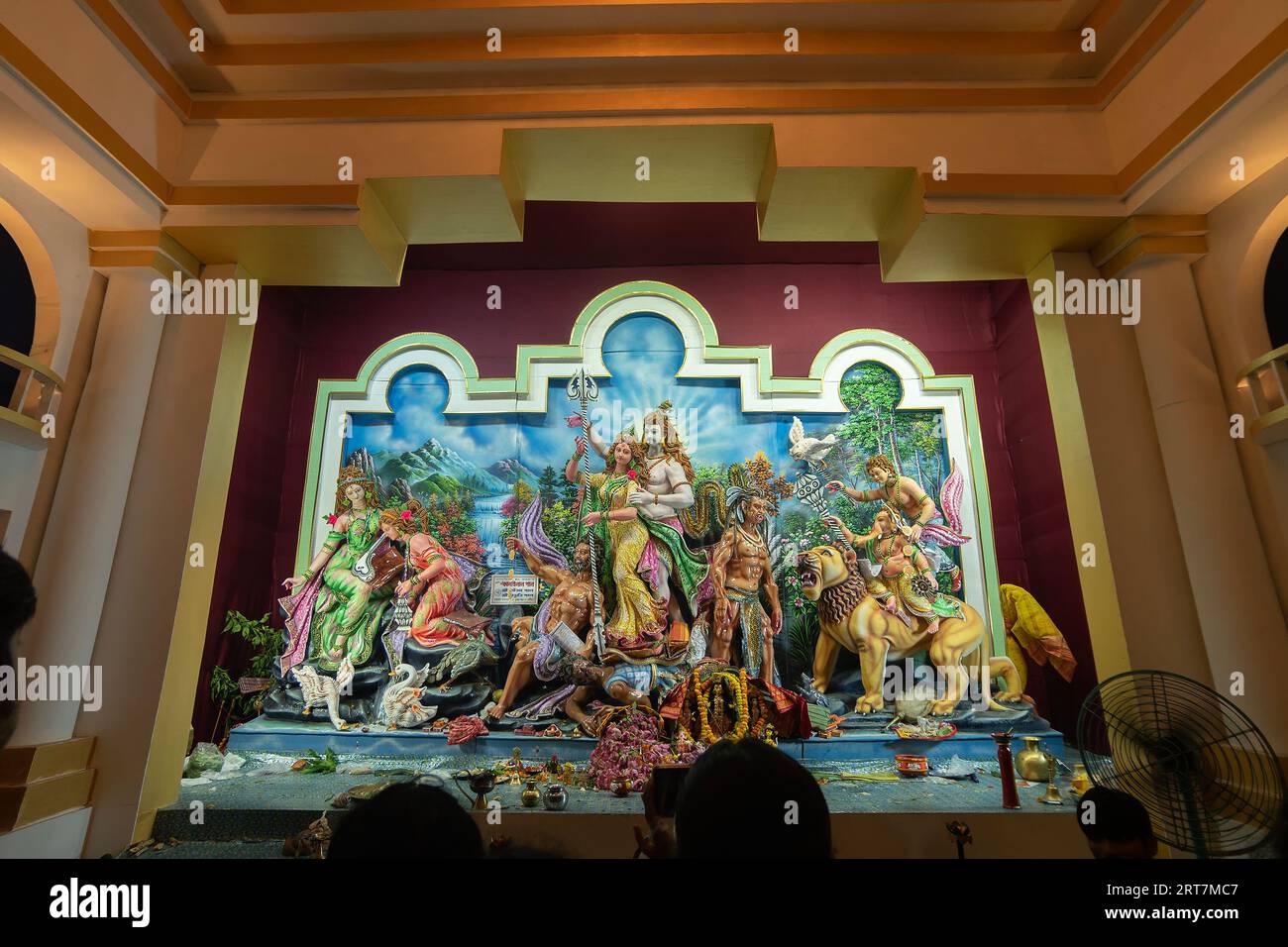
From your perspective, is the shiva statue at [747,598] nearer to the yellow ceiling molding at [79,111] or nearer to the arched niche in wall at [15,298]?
the yellow ceiling molding at [79,111]

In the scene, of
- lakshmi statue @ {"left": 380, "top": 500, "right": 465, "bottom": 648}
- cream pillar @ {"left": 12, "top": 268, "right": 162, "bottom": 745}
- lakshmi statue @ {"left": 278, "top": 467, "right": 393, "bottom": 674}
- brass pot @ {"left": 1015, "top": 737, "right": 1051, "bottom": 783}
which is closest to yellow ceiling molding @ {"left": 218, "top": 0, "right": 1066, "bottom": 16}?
cream pillar @ {"left": 12, "top": 268, "right": 162, "bottom": 745}

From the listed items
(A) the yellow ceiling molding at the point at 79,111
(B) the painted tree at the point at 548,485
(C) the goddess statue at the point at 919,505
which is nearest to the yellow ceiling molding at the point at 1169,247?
(C) the goddess statue at the point at 919,505

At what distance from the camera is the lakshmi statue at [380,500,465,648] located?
546cm

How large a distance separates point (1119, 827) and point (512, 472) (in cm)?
488

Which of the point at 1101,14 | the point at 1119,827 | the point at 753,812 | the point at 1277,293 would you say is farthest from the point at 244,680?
the point at 1277,293

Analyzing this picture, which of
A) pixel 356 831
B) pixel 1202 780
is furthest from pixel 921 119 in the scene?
pixel 356 831

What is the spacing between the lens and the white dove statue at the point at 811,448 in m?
5.84

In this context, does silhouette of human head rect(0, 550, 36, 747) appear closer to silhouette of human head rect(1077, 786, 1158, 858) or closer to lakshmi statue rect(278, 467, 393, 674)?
silhouette of human head rect(1077, 786, 1158, 858)

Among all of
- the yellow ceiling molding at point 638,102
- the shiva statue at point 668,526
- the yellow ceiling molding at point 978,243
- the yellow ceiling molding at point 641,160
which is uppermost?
the yellow ceiling molding at point 638,102

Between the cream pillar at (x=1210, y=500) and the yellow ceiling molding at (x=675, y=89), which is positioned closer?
the cream pillar at (x=1210, y=500)

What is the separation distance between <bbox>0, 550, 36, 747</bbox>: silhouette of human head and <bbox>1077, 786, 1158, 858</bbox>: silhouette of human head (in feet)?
10.2

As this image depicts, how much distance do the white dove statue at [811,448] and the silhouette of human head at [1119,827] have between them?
12.3ft

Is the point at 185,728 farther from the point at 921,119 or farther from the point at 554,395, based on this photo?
the point at 921,119

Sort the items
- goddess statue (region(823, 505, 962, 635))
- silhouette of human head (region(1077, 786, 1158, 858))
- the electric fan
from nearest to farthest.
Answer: silhouette of human head (region(1077, 786, 1158, 858)), the electric fan, goddess statue (region(823, 505, 962, 635))
